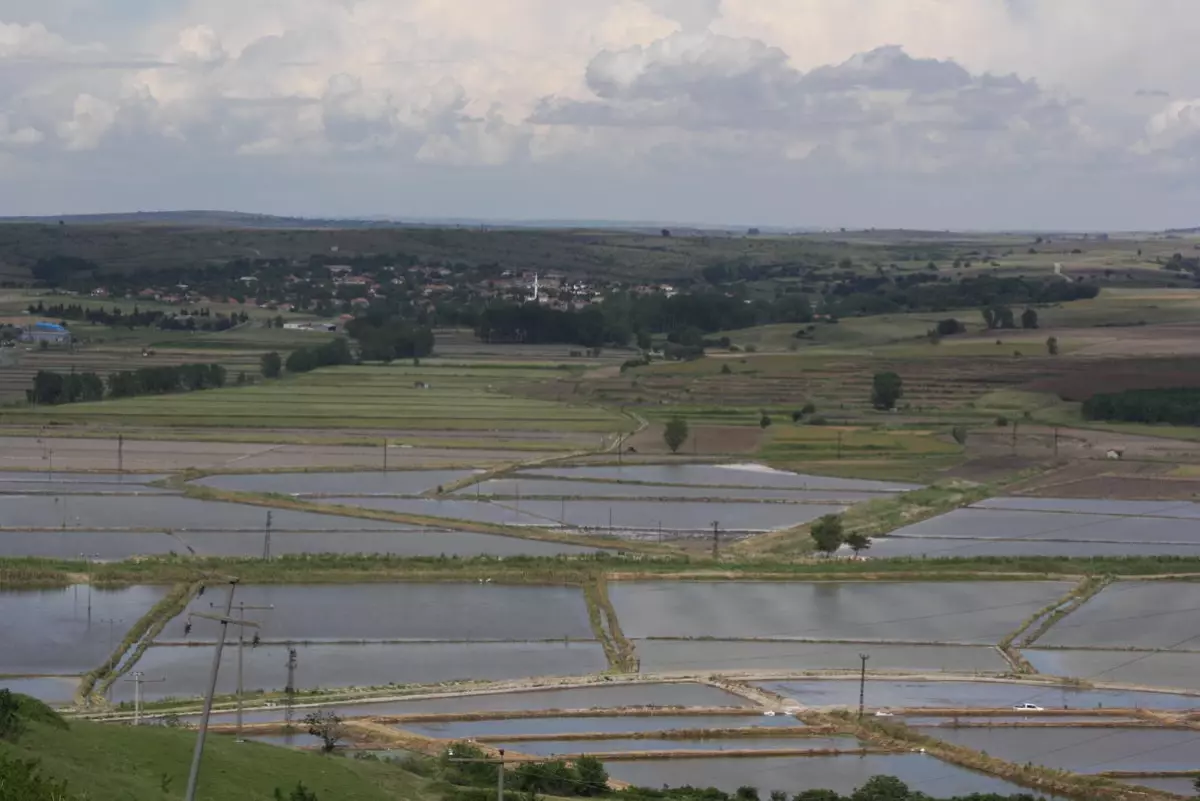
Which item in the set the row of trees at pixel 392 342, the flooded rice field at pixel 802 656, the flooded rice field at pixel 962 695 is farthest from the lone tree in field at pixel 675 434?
the row of trees at pixel 392 342

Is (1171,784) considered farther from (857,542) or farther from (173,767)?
(857,542)

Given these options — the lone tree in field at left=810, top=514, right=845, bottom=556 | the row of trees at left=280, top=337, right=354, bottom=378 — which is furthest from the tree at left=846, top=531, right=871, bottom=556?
the row of trees at left=280, top=337, right=354, bottom=378

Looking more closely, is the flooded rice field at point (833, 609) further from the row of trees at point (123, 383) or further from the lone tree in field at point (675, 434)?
the row of trees at point (123, 383)

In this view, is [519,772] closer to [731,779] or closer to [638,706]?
[731,779]

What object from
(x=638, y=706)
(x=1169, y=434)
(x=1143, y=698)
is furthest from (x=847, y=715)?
(x=1169, y=434)

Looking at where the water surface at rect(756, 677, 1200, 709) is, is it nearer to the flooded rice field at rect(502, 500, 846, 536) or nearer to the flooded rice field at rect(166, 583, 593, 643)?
the flooded rice field at rect(166, 583, 593, 643)

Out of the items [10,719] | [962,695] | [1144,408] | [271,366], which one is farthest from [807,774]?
[271,366]
